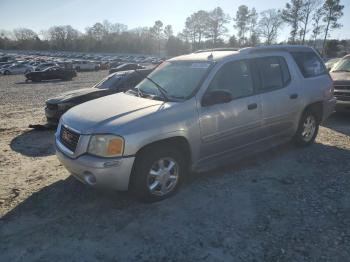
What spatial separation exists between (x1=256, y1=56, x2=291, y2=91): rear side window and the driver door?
0.91ft

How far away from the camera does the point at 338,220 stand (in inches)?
159

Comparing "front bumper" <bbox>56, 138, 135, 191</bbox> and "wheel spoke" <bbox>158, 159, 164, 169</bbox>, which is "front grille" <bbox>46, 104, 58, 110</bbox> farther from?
"wheel spoke" <bbox>158, 159, 164, 169</bbox>

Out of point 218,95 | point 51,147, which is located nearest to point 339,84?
point 218,95

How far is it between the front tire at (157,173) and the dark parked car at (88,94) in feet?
16.9

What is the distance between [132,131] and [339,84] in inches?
285

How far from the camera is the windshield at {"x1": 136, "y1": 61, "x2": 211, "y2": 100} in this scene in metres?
4.80

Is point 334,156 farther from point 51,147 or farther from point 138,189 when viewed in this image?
point 51,147

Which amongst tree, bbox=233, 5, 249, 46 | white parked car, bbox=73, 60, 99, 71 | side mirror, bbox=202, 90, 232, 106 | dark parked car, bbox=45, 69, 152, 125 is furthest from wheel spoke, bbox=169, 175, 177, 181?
tree, bbox=233, 5, 249, 46

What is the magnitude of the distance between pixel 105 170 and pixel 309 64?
462 centimetres

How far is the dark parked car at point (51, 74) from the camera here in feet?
93.4

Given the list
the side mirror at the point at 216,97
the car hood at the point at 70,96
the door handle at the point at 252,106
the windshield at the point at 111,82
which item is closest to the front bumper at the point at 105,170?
the side mirror at the point at 216,97

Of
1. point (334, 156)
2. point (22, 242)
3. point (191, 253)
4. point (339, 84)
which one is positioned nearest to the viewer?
point (191, 253)

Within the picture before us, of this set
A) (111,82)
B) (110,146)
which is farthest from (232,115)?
(111,82)

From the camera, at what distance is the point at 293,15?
223 feet
